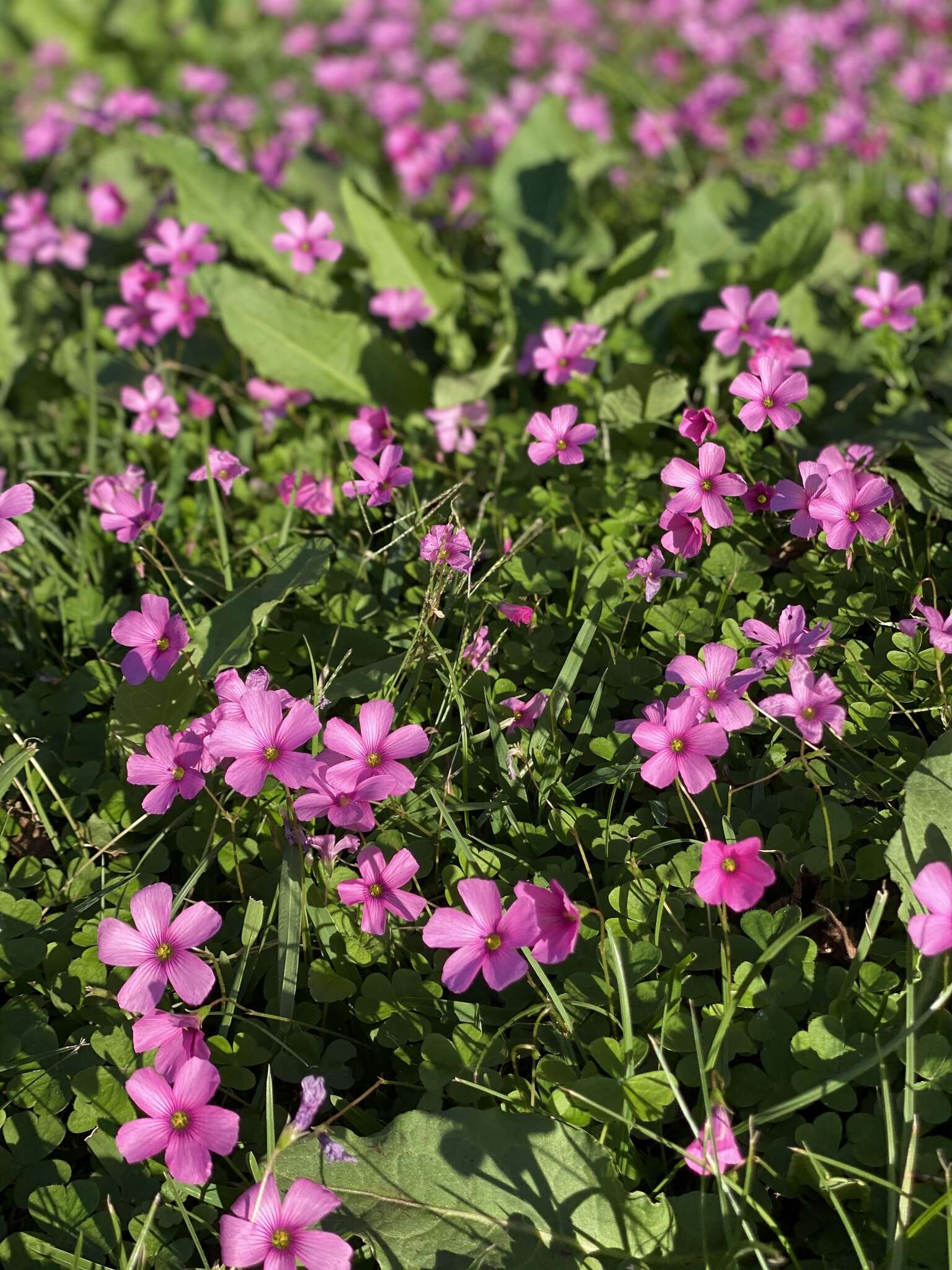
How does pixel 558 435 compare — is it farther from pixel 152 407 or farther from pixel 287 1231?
pixel 287 1231

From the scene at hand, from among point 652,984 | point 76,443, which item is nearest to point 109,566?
point 76,443

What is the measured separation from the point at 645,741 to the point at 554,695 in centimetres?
34

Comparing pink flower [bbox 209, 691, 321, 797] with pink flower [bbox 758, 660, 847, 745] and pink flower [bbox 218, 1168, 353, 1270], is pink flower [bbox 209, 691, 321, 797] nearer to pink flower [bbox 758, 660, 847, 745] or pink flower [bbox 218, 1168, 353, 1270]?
pink flower [bbox 218, 1168, 353, 1270]

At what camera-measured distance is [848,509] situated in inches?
81.1

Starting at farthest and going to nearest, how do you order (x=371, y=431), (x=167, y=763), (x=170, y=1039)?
(x=371, y=431), (x=167, y=763), (x=170, y=1039)

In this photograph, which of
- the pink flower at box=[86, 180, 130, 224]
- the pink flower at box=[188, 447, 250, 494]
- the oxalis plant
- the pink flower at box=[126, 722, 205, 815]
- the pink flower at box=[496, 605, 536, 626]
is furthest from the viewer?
the pink flower at box=[86, 180, 130, 224]

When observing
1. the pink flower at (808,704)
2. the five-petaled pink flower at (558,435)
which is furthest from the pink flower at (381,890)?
the five-petaled pink flower at (558,435)

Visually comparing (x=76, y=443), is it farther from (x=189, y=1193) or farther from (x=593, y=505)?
(x=189, y=1193)

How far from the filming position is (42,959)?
189cm

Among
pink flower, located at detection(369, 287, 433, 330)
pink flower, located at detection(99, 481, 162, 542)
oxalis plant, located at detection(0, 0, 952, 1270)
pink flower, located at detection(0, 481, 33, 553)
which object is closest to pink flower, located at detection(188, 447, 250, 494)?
oxalis plant, located at detection(0, 0, 952, 1270)

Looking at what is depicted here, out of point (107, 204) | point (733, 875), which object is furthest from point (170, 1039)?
point (107, 204)

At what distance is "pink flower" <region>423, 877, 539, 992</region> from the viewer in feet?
5.36

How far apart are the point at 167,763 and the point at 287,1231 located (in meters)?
0.81

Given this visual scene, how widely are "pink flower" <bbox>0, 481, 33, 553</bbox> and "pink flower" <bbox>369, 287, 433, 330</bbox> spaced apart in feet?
4.98
